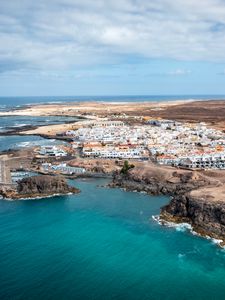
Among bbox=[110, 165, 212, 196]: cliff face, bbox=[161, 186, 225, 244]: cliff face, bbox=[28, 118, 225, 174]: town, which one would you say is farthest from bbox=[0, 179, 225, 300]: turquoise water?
bbox=[28, 118, 225, 174]: town

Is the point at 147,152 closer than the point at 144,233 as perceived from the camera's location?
No

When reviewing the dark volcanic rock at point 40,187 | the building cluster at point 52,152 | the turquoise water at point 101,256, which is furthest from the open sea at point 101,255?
the building cluster at point 52,152

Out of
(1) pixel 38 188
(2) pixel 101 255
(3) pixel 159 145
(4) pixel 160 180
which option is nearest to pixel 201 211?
(2) pixel 101 255

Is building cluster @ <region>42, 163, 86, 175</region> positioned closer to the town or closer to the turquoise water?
the town

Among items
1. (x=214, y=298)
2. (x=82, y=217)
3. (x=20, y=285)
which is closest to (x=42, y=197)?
(x=82, y=217)

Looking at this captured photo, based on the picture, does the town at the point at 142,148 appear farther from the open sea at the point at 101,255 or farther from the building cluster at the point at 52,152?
the open sea at the point at 101,255

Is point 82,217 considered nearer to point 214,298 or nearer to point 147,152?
point 214,298
